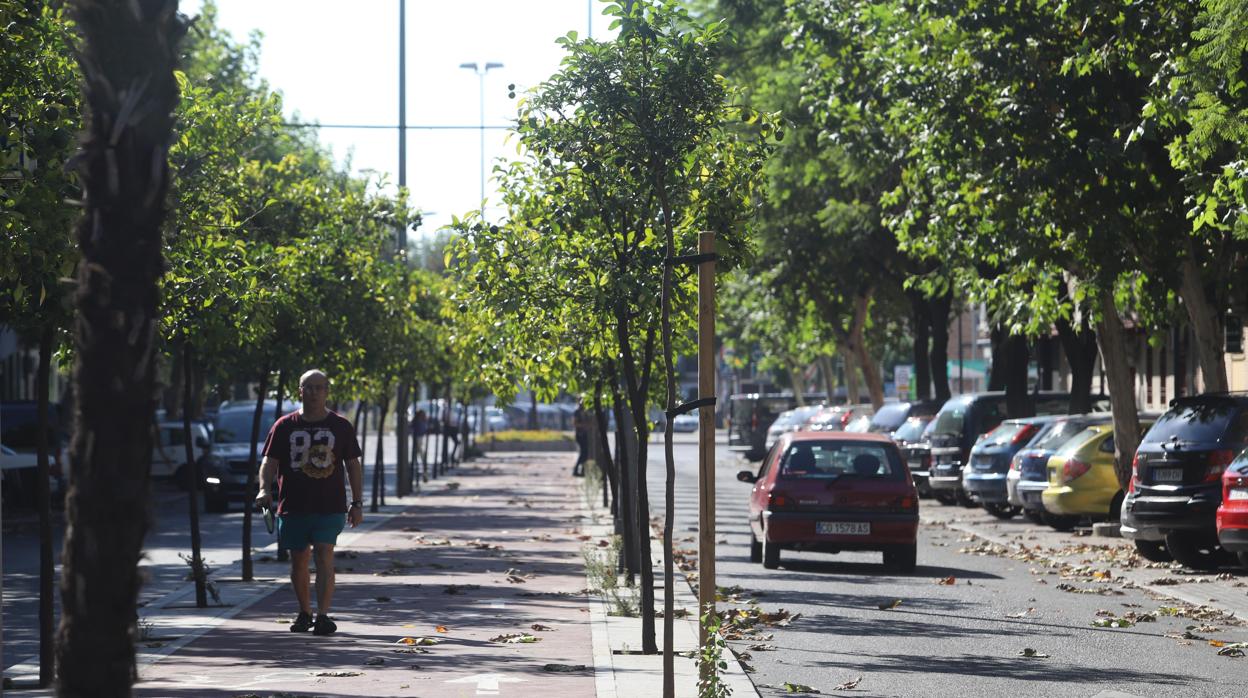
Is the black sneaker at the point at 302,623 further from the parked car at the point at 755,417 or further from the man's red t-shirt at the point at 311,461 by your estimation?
the parked car at the point at 755,417

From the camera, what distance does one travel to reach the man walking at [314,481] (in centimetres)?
1288

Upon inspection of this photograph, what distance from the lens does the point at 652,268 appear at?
45.6ft

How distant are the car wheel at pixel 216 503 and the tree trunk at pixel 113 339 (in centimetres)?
3005

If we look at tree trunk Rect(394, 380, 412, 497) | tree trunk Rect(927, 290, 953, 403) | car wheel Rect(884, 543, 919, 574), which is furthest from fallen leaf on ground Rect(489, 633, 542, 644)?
tree trunk Rect(927, 290, 953, 403)

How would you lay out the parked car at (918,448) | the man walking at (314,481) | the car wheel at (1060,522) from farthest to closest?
1. the parked car at (918,448)
2. the car wheel at (1060,522)
3. the man walking at (314,481)

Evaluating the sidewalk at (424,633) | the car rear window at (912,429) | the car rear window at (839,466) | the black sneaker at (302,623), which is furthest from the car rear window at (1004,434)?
the black sneaker at (302,623)

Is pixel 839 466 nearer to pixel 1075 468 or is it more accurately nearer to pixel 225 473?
pixel 1075 468

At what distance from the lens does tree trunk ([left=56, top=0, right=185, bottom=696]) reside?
15.0 ft

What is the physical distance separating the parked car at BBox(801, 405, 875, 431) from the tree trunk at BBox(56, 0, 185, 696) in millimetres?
40211

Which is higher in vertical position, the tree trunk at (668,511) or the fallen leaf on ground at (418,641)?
the tree trunk at (668,511)

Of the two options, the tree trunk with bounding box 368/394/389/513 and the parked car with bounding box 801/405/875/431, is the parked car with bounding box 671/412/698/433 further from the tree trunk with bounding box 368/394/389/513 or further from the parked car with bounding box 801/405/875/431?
the tree trunk with bounding box 368/394/389/513

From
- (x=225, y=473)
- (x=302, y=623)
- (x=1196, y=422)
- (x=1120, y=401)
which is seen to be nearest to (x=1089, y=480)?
(x=1120, y=401)

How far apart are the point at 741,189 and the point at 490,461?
53.2 meters

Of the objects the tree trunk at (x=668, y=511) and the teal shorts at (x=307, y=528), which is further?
the teal shorts at (x=307, y=528)
